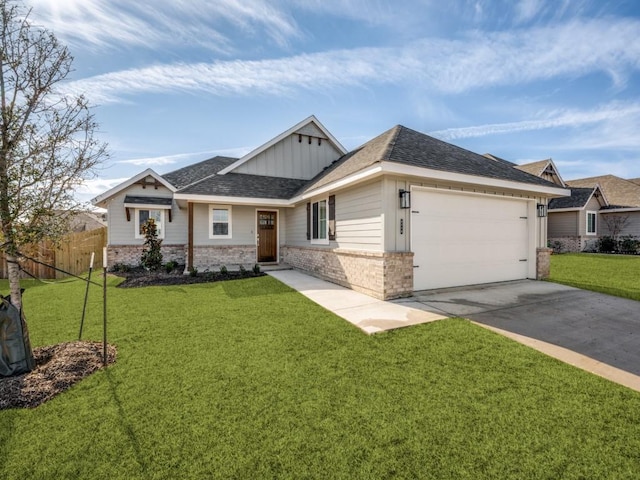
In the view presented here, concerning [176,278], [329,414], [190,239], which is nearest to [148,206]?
[190,239]

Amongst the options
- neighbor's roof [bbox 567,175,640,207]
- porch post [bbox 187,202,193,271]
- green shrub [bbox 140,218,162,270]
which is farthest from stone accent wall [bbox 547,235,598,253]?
green shrub [bbox 140,218,162,270]

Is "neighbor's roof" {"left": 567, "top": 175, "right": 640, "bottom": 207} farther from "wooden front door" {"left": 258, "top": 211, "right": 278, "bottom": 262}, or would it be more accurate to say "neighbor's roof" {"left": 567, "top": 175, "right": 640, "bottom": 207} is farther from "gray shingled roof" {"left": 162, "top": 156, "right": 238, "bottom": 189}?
"gray shingled roof" {"left": 162, "top": 156, "right": 238, "bottom": 189}

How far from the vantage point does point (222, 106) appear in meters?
9.73

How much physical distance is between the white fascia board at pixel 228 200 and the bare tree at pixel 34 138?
6.51 m

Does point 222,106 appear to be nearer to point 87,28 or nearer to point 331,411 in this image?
point 87,28

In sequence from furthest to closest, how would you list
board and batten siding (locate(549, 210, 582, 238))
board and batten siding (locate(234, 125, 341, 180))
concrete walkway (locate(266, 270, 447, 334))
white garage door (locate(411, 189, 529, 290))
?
board and batten siding (locate(549, 210, 582, 238))
board and batten siding (locate(234, 125, 341, 180))
white garage door (locate(411, 189, 529, 290))
concrete walkway (locate(266, 270, 447, 334))

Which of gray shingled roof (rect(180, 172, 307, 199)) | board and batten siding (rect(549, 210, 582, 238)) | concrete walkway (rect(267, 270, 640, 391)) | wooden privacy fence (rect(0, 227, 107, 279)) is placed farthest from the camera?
board and batten siding (rect(549, 210, 582, 238))

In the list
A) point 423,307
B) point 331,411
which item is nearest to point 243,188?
point 423,307

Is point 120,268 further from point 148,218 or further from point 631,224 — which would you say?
point 631,224

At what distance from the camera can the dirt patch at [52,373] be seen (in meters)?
2.75

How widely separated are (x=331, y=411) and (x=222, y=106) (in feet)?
33.2

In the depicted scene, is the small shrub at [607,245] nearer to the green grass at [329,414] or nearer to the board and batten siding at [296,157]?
the board and batten siding at [296,157]

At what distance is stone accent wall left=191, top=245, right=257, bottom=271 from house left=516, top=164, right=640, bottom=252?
68.9 ft

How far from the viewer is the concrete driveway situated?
3855mm
